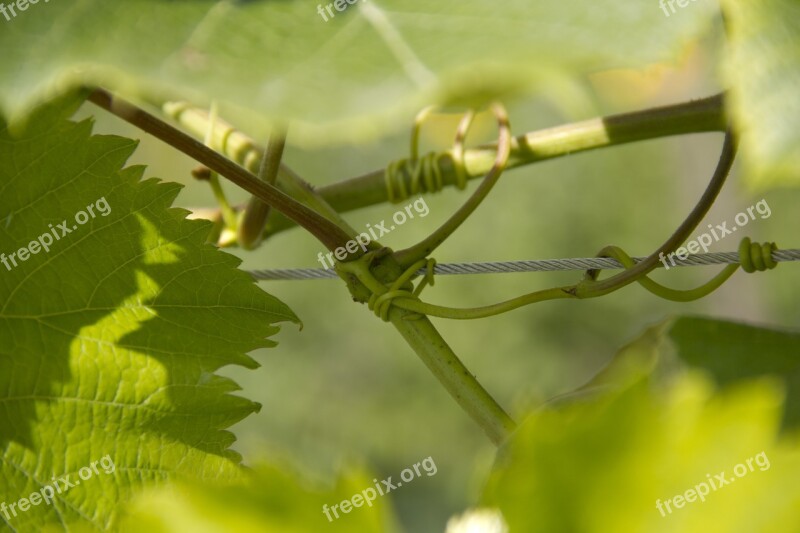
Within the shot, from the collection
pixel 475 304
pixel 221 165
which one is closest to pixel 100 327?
pixel 221 165

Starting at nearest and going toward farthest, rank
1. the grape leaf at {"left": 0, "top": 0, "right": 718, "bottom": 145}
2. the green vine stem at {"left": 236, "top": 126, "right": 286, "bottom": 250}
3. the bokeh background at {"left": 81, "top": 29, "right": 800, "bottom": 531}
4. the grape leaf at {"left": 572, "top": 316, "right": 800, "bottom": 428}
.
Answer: the grape leaf at {"left": 0, "top": 0, "right": 718, "bottom": 145} < the grape leaf at {"left": 572, "top": 316, "right": 800, "bottom": 428} < the green vine stem at {"left": 236, "top": 126, "right": 286, "bottom": 250} < the bokeh background at {"left": 81, "top": 29, "right": 800, "bottom": 531}

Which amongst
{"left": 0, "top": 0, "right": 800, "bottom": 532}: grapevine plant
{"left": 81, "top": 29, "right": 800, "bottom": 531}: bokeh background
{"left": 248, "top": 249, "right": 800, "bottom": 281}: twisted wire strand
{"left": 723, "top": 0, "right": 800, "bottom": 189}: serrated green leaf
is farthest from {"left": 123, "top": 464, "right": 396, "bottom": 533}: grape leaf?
{"left": 81, "top": 29, "right": 800, "bottom": 531}: bokeh background

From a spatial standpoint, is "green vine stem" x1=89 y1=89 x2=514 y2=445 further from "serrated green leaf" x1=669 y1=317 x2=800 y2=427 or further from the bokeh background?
the bokeh background

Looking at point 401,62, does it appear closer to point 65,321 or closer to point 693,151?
point 65,321

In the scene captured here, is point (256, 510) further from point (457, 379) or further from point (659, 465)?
point (457, 379)

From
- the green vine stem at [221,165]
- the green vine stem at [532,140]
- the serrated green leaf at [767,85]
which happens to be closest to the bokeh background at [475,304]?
the green vine stem at [532,140]

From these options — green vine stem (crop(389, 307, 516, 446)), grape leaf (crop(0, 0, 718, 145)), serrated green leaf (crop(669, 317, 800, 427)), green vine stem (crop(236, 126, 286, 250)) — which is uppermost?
green vine stem (crop(236, 126, 286, 250))

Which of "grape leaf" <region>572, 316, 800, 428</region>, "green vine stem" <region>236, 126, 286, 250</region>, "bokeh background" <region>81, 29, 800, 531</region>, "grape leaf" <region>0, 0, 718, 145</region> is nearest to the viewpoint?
"grape leaf" <region>0, 0, 718, 145</region>

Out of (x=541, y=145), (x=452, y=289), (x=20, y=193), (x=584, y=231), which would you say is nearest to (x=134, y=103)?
(x=20, y=193)
